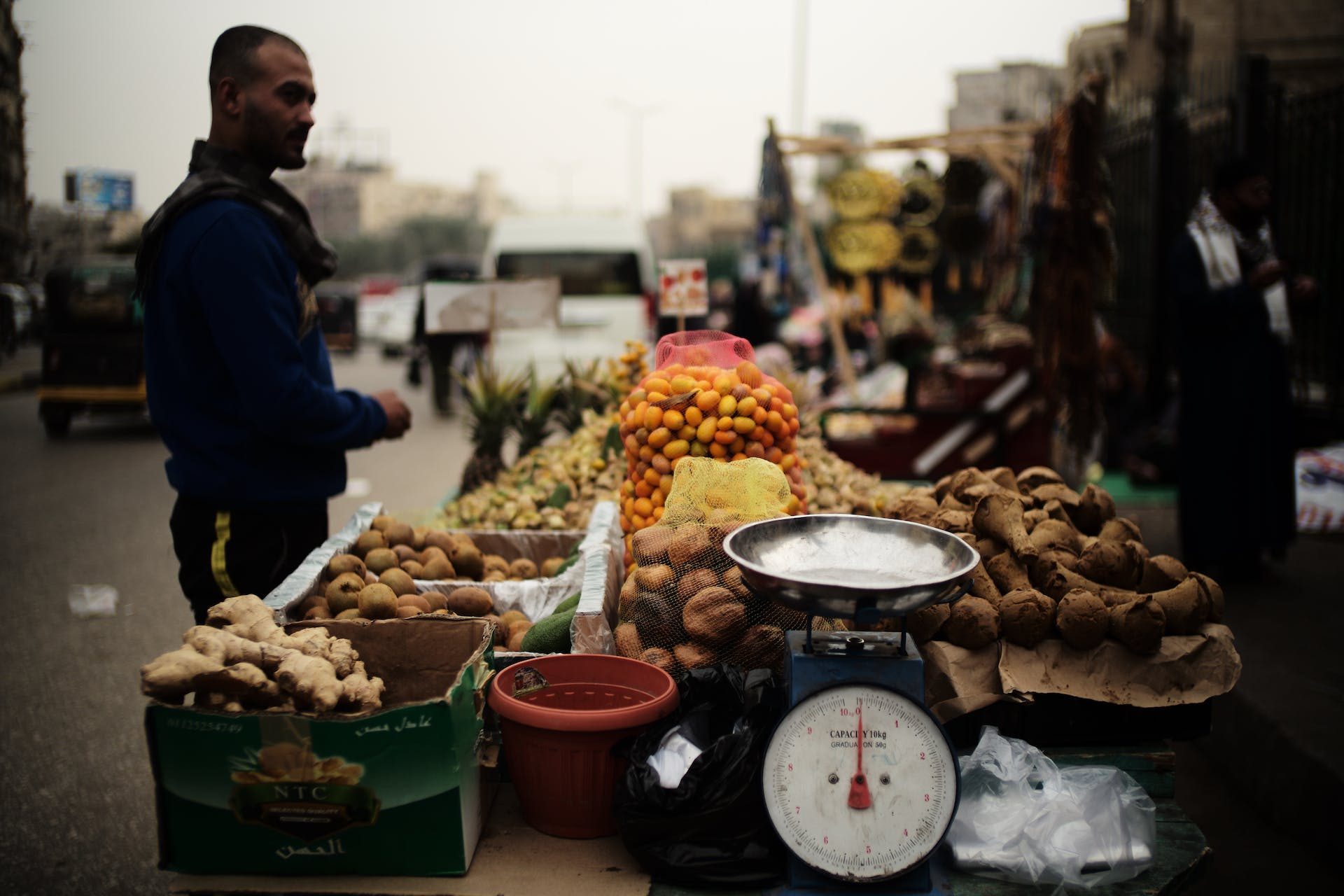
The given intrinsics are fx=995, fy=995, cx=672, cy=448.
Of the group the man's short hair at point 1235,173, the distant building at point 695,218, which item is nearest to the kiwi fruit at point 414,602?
the man's short hair at point 1235,173

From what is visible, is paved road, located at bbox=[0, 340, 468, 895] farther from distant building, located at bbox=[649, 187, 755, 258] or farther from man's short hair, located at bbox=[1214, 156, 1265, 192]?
distant building, located at bbox=[649, 187, 755, 258]

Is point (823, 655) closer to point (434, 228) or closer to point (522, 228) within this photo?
point (522, 228)

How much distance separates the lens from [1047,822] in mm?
1907

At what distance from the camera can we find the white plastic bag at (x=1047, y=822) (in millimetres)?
1831

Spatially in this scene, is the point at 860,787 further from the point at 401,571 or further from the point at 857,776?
the point at 401,571

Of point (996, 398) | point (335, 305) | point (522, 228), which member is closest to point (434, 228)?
point (335, 305)

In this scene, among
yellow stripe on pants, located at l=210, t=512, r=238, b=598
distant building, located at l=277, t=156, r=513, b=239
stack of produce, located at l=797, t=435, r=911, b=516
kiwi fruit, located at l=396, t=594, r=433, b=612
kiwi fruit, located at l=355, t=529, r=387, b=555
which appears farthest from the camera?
distant building, located at l=277, t=156, r=513, b=239

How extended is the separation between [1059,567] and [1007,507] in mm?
205

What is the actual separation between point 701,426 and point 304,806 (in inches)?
52.5

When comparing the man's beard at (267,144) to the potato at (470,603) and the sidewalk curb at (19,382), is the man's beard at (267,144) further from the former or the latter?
the sidewalk curb at (19,382)

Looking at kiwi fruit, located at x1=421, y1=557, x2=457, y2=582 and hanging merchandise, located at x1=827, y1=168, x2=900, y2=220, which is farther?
hanging merchandise, located at x1=827, y1=168, x2=900, y2=220

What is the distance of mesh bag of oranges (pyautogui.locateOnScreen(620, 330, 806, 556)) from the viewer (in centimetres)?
262

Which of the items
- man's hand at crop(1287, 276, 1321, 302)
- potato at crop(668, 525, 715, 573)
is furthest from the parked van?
potato at crop(668, 525, 715, 573)

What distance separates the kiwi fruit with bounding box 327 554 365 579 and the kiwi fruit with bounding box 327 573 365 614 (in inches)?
3.4
